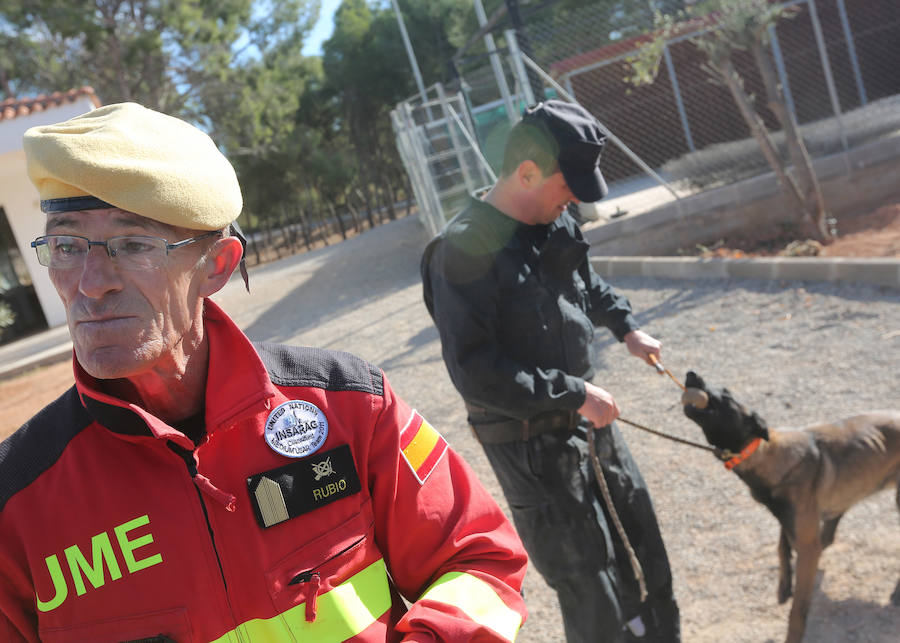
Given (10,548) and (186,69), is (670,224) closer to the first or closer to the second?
(10,548)

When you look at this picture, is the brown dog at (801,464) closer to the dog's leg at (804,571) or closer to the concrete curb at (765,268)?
the dog's leg at (804,571)

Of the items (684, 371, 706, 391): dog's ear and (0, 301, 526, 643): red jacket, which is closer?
(0, 301, 526, 643): red jacket

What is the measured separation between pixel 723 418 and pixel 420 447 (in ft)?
6.14

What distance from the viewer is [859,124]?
37.9 ft

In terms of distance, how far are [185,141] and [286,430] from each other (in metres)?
0.61

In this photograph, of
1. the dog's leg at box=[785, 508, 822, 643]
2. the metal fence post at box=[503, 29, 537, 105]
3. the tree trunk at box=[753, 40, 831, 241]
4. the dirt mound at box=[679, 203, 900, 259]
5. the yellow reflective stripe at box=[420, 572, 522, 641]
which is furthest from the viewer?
the metal fence post at box=[503, 29, 537, 105]

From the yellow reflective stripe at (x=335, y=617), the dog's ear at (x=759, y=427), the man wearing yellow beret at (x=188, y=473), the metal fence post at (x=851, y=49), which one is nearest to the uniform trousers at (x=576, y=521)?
the dog's ear at (x=759, y=427)

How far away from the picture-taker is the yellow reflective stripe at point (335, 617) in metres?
1.45

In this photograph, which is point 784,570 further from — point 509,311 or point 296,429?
point 296,429

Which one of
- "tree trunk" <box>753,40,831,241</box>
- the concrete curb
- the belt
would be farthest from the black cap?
"tree trunk" <box>753,40,831,241</box>

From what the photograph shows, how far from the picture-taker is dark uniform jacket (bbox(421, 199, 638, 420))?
8.73 feet

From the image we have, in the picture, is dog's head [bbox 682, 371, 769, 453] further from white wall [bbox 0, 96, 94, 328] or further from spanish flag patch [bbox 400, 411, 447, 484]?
white wall [bbox 0, 96, 94, 328]

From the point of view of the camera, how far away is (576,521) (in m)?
2.79

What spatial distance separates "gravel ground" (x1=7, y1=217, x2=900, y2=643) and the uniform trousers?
0.75 metres
